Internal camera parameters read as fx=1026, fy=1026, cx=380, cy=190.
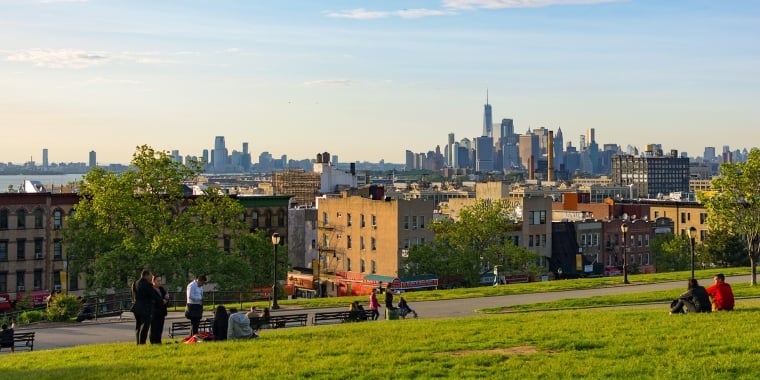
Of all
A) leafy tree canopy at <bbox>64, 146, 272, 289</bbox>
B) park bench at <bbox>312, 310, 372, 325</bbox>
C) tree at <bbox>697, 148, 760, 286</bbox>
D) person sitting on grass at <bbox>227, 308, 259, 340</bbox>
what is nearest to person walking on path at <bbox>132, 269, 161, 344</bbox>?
person sitting on grass at <bbox>227, 308, 259, 340</bbox>

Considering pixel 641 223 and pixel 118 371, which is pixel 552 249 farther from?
pixel 118 371

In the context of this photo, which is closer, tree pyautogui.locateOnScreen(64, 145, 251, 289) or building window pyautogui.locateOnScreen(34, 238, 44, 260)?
tree pyautogui.locateOnScreen(64, 145, 251, 289)

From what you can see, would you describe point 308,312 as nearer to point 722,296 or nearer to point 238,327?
point 238,327

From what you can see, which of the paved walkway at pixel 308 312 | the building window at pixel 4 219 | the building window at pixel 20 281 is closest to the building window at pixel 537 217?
the paved walkway at pixel 308 312

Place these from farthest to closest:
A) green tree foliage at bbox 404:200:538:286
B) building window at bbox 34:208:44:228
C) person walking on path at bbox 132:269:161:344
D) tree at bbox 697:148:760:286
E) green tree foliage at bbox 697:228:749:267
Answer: green tree foliage at bbox 697:228:749:267, green tree foliage at bbox 404:200:538:286, building window at bbox 34:208:44:228, tree at bbox 697:148:760:286, person walking on path at bbox 132:269:161:344

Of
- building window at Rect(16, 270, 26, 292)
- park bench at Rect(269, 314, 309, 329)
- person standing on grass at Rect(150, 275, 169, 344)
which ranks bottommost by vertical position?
building window at Rect(16, 270, 26, 292)

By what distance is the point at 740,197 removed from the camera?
53.4m

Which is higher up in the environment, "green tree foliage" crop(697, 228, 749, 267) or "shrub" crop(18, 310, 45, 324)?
"green tree foliage" crop(697, 228, 749, 267)

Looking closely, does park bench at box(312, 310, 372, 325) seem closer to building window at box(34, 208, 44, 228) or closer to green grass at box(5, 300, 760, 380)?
green grass at box(5, 300, 760, 380)

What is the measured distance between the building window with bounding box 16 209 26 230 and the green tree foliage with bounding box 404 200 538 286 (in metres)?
30.9

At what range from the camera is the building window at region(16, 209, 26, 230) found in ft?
259

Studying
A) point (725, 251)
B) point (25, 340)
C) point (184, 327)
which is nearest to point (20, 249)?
point (25, 340)

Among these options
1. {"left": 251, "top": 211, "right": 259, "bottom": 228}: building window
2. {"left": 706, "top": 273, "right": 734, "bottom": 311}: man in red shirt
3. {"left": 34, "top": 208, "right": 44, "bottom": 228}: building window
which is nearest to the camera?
{"left": 706, "top": 273, "right": 734, "bottom": 311}: man in red shirt

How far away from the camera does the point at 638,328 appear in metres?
26.7
